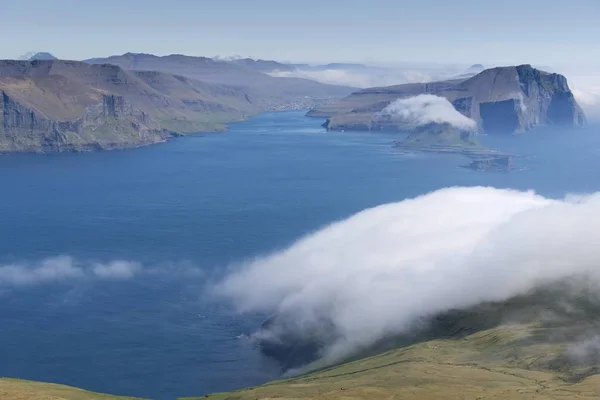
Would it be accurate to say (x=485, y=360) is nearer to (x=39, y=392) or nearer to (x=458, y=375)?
(x=458, y=375)

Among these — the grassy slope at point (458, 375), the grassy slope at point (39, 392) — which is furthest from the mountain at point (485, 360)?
the grassy slope at point (39, 392)

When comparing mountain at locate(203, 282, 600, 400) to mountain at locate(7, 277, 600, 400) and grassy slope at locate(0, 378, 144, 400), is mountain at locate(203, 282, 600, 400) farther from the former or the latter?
grassy slope at locate(0, 378, 144, 400)

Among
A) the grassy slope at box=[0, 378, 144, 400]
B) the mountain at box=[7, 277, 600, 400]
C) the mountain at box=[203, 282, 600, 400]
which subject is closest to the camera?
the grassy slope at box=[0, 378, 144, 400]

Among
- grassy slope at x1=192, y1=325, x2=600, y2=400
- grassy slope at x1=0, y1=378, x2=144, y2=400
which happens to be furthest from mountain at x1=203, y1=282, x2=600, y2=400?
grassy slope at x1=0, y1=378, x2=144, y2=400

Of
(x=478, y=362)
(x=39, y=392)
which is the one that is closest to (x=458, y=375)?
(x=478, y=362)

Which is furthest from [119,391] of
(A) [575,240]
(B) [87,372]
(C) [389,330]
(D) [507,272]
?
(A) [575,240]

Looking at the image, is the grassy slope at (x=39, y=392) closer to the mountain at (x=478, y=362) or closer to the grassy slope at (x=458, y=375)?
the mountain at (x=478, y=362)

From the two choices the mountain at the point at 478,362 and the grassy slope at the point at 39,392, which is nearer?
the grassy slope at the point at 39,392

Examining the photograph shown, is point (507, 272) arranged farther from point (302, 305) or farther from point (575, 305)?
point (302, 305)
